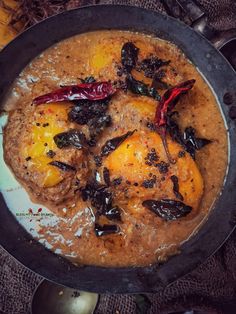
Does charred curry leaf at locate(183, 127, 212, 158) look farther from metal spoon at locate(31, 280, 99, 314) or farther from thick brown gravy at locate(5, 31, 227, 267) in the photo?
metal spoon at locate(31, 280, 99, 314)

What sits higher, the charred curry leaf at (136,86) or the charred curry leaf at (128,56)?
the charred curry leaf at (128,56)

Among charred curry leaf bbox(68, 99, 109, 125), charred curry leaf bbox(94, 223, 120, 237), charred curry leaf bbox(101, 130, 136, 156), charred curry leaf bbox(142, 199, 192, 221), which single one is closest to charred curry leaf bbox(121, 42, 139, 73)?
charred curry leaf bbox(68, 99, 109, 125)

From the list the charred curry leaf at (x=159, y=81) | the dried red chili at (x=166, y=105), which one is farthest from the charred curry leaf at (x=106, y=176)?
the charred curry leaf at (x=159, y=81)

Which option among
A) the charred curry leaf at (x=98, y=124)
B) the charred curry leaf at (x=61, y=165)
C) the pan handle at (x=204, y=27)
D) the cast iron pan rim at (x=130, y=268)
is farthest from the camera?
the pan handle at (x=204, y=27)

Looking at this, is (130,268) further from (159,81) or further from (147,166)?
(159,81)

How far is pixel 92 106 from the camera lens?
351 cm

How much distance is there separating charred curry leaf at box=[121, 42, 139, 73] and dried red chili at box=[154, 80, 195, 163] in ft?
1.21

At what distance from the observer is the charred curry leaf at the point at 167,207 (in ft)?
11.0

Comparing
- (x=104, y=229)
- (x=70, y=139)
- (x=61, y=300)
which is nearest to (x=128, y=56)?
(x=70, y=139)

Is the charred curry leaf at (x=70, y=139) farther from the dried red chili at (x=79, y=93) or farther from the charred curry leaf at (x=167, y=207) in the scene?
the charred curry leaf at (x=167, y=207)

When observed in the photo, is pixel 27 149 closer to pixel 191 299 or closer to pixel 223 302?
pixel 191 299

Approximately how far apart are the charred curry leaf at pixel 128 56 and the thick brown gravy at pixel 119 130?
0.19 feet

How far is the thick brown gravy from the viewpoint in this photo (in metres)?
3.52

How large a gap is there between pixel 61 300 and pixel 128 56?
239 centimetres
